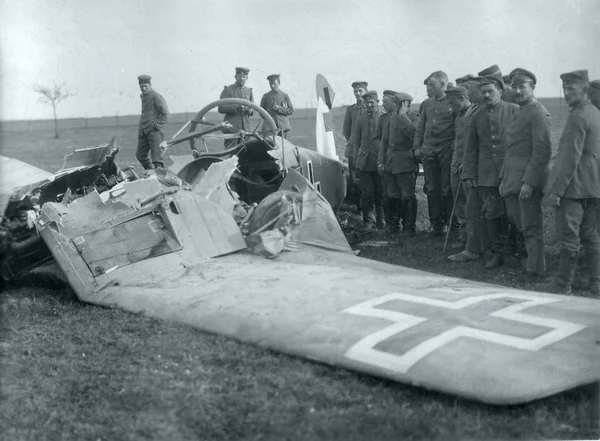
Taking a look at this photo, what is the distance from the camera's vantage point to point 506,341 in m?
3.58

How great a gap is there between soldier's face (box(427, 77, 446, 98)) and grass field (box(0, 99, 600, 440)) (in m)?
4.98

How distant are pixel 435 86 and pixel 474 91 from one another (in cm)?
106

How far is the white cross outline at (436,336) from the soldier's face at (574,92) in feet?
6.39

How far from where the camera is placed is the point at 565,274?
5.64m

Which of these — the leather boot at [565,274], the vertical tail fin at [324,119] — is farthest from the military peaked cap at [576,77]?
the vertical tail fin at [324,119]

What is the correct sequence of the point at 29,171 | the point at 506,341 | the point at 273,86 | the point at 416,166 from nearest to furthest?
the point at 506,341, the point at 29,171, the point at 416,166, the point at 273,86

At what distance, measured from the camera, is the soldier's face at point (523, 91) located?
19.5 feet

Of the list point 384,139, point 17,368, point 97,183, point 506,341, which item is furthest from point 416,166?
point 17,368

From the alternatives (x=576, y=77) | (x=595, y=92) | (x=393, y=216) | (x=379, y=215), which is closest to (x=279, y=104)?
(x=379, y=215)

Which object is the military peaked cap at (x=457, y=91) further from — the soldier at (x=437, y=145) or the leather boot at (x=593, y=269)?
the leather boot at (x=593, y=269)

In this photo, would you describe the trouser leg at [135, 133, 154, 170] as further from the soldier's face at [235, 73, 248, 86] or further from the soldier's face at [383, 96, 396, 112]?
the soldier's face at [383, 96, 396, 112]

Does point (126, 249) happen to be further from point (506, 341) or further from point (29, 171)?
point (506, 341)

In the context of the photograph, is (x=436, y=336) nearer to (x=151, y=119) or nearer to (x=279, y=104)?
(x=151, y=119)

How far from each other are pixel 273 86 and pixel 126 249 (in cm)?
739
